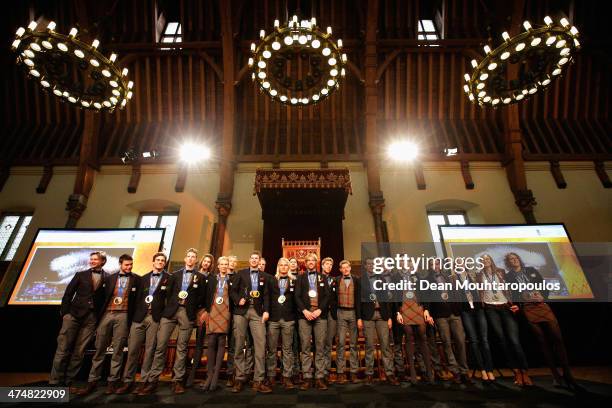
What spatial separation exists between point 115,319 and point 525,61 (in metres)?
7.11

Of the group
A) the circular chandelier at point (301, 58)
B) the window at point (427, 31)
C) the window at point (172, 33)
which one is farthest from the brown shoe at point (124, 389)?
the window at point (427, 31)

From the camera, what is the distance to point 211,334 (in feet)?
12.6

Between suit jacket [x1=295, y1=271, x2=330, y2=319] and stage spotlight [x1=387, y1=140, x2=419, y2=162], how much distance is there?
224 inches

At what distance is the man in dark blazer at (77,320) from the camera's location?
13.1 ft

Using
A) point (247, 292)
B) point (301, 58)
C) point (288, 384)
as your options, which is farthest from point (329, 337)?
point (301, 58)

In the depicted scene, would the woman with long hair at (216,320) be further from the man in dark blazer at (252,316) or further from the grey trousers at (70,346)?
the grey trousers at (70,346)

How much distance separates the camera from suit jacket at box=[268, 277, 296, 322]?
404 centimetres

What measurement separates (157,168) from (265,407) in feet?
25.9

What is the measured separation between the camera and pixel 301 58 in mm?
4844

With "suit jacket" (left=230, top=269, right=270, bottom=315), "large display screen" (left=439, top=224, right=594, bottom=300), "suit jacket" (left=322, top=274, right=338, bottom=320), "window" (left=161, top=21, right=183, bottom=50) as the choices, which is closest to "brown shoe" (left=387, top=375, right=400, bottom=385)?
"suit jacket" (left=322, top=274, right=338, bottom=320)

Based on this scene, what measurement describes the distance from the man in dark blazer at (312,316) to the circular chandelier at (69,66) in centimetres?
437

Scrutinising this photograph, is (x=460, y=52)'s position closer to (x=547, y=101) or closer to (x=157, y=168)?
(x=547, y=101)

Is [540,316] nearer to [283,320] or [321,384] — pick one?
[321,384]

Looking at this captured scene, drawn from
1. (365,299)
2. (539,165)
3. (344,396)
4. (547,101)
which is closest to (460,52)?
(547,101)
